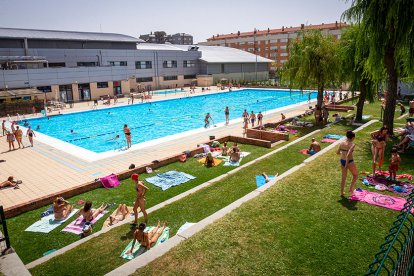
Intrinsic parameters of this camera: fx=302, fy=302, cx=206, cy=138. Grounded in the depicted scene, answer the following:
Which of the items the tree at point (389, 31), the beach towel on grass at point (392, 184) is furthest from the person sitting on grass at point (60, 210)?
the tree at point (389, 31)

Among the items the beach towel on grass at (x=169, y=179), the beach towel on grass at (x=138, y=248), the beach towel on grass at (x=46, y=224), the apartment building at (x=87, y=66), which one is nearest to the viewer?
the beach towel on grass at (x=138, y=248)

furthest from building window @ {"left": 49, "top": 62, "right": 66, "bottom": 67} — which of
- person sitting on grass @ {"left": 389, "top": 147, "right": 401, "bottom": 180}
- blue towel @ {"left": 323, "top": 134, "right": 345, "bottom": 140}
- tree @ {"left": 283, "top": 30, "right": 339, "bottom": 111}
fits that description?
person sitting on grass @ {"left": 389, "top": 147, "right": 401, "bottom": 180}

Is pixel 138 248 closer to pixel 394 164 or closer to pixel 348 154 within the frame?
pixel 348 154

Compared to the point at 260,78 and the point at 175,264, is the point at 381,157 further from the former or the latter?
the point at 260,78

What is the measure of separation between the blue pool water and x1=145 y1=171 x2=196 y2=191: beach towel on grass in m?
9.29

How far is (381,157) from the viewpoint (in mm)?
11156

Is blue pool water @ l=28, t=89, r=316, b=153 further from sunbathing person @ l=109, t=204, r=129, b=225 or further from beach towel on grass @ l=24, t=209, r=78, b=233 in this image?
sunbathing person @ l=109, t=204, r=129, b=225

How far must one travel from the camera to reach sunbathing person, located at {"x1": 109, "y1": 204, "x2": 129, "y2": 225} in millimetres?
10102

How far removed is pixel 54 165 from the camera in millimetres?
16938

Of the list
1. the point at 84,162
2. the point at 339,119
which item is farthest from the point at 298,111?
the point at 84,162

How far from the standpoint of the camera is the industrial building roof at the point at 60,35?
1740 inches

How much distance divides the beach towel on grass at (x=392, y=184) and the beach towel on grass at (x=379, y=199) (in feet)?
1.87

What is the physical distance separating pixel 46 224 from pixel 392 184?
38.2 ft

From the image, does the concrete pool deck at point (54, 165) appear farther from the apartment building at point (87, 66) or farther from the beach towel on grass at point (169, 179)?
the apartment building at point (87, 66)
